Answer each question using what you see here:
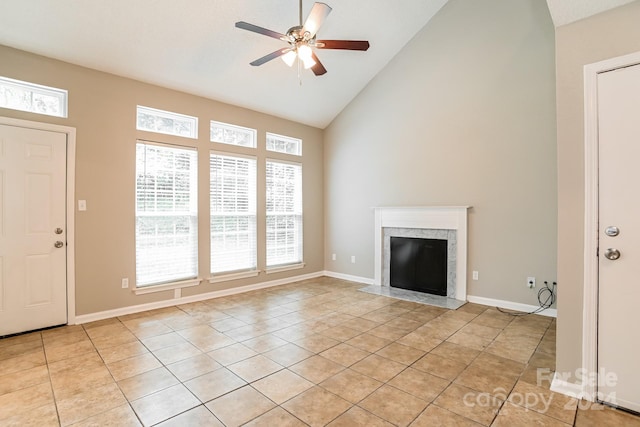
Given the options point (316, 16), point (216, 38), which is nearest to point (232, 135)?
point (216, 38)

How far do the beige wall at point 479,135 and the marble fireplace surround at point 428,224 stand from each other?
108mm

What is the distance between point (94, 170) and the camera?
3.70m

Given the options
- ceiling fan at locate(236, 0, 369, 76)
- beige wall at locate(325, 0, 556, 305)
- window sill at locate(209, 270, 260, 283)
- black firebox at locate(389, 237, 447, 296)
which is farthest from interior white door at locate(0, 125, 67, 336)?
black firebox at locate(389, 237, 447, 296)

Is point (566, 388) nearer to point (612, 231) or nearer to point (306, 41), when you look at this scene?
point (612, 231)

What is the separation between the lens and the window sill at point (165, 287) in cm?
Answer: 401

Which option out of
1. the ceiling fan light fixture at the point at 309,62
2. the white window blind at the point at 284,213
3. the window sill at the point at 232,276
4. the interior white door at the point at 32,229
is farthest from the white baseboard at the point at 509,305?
the interior white door at the point at 32,229

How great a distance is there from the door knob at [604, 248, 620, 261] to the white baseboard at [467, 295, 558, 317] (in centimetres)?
206

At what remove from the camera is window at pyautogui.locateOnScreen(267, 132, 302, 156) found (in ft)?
18.1

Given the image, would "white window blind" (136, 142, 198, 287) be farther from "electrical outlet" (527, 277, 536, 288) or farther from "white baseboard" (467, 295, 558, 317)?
"electrical outlet" (527, 277, 536, 288)

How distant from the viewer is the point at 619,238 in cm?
201

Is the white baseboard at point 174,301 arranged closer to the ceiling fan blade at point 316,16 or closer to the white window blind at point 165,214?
the white window blind at point 165,214

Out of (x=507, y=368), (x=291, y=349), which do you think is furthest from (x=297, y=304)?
(x=507, y=368)

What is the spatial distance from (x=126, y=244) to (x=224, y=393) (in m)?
2.60

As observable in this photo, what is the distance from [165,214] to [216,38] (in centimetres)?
233
